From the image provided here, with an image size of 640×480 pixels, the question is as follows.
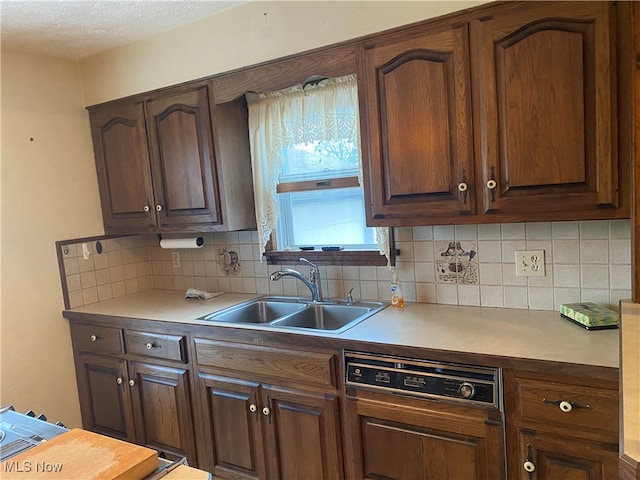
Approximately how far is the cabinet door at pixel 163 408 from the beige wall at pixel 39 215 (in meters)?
0.58

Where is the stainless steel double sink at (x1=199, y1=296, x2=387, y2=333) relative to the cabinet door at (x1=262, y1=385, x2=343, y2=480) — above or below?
above

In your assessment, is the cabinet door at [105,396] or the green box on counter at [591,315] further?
the cabinet door at [105,396]

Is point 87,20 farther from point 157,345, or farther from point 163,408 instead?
point 163,408

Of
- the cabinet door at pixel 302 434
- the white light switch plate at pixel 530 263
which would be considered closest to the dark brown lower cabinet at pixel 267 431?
the cabinet door at pixel 302 434

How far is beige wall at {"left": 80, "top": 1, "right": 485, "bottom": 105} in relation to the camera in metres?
1.96

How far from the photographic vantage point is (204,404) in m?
2.34

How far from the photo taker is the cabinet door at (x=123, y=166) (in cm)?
278

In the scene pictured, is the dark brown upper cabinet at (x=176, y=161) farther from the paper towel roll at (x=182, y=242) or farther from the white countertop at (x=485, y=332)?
the white countertop at (x=485, y=332)

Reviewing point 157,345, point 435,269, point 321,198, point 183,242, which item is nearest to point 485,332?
point 435,269

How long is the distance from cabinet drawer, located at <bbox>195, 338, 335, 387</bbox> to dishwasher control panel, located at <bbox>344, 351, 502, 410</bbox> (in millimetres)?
119

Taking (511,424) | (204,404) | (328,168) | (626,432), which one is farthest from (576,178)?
(204,404)

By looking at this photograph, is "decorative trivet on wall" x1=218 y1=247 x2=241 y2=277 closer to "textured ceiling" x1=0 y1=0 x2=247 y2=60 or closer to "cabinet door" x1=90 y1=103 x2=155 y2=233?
"cabinet door" x1=90 y1=103 x2=155 y2=233

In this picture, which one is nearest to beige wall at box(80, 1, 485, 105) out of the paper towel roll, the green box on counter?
the paper towel roll

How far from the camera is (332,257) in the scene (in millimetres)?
2531
